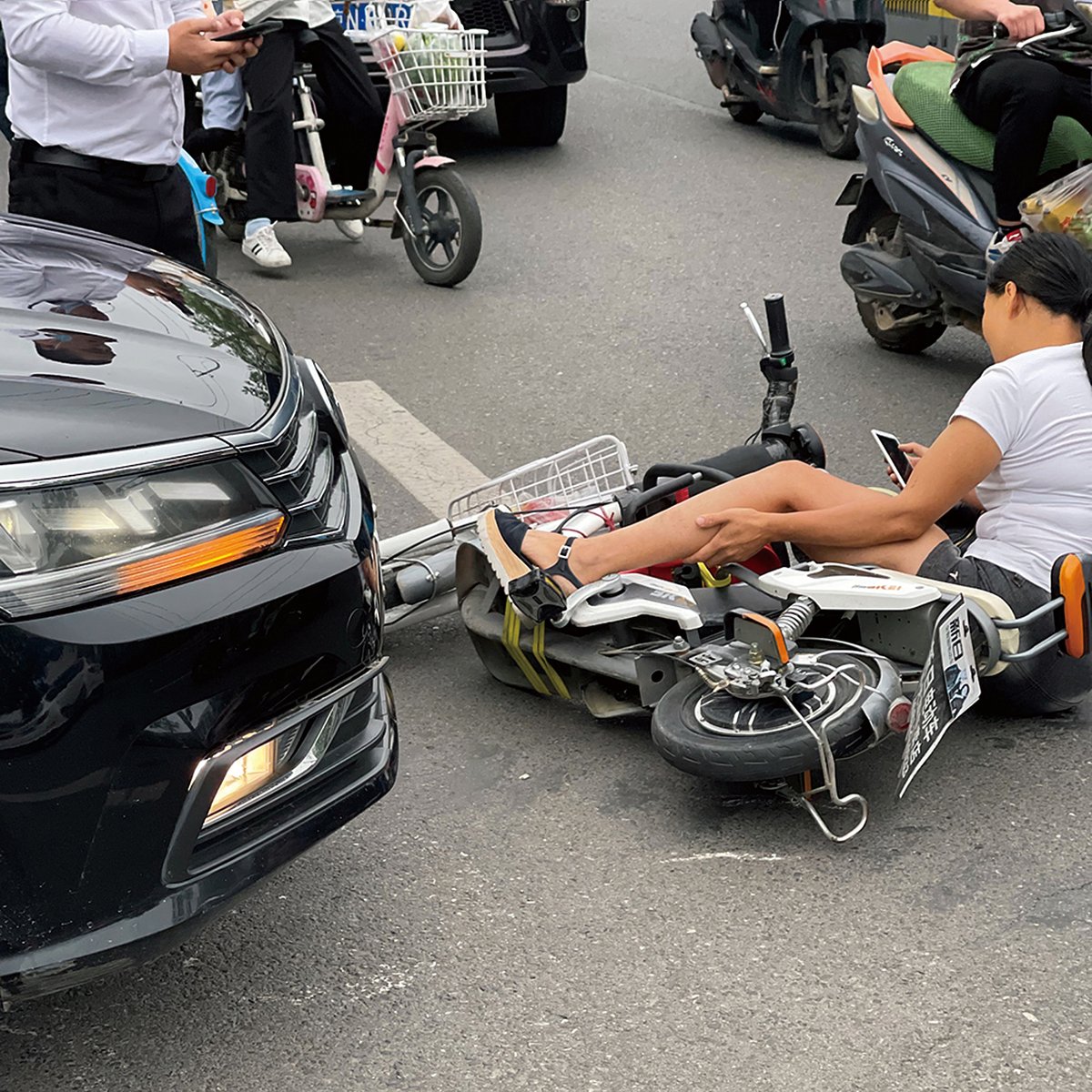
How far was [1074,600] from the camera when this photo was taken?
10.8 feet

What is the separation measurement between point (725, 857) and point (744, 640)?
420mm

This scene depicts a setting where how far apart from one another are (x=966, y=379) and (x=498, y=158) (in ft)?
14.7

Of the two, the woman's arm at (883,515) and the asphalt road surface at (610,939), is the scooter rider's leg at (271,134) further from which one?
the woman's arm at (883,515)

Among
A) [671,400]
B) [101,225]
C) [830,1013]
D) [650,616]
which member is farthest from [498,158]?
[830,1013]

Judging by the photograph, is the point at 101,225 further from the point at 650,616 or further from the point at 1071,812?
the point at 1071,812

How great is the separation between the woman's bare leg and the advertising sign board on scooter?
15.6 inches

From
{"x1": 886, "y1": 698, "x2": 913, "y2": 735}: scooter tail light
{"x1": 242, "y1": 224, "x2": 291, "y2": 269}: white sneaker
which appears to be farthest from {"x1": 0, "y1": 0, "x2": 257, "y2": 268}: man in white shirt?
{"x1": 242, "y1": 224, "x2": 291, "y2": 269}: white sneaker

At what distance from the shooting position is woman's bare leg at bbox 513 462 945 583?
11.9 feet

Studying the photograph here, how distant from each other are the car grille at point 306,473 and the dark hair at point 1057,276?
161cm

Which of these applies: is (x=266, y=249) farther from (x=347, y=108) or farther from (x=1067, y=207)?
(x=1067, y=207)

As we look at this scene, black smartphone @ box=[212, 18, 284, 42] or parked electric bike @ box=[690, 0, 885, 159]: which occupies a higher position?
black smartphone @ box=[212, 18, 284, 42]

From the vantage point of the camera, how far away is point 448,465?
17.7 ft

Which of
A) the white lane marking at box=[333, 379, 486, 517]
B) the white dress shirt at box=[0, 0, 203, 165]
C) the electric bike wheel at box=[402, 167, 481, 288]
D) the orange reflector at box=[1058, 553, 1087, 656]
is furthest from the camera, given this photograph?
the electric bike wheel at box=[402, 167, 481, 288]

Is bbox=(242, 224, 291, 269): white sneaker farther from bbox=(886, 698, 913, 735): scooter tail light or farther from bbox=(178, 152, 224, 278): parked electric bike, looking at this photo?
bbox=(886, 698, 913, 735): scooter tail light
